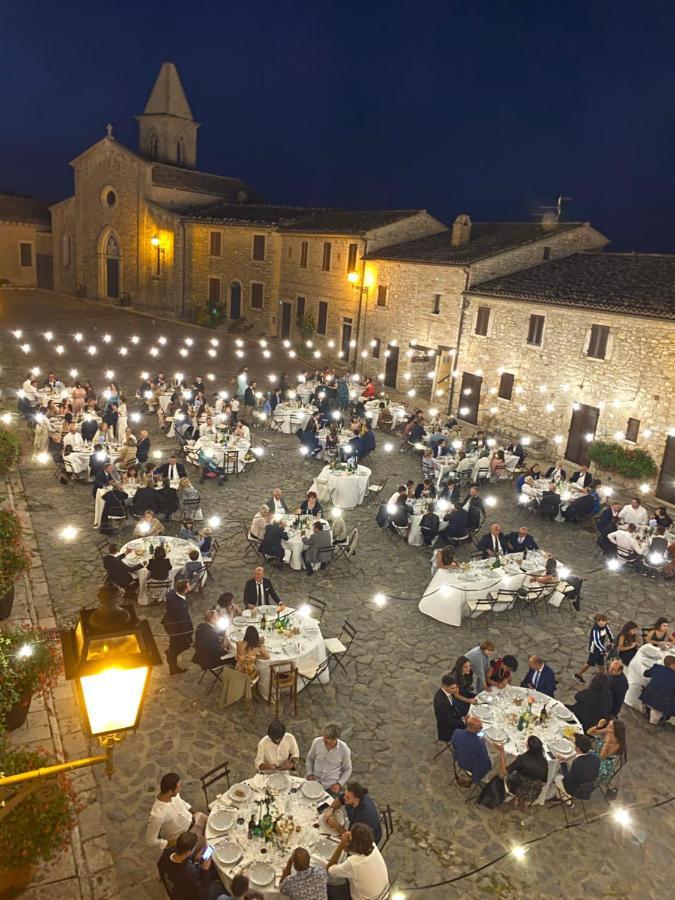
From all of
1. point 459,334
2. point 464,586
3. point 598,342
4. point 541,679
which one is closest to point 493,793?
point 541,679

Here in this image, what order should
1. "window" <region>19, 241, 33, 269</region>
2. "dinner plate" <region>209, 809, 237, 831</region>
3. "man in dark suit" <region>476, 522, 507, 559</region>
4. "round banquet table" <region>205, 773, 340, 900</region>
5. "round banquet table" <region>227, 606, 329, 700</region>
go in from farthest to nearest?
"window" <region>19, 241, 33, 269</region>
"man in dark suit" <region>476, 522, 507, 559</region>
"round banquet table" <region>227, 606, 329, 700</region>
"dinner plate" <region>209, 809, 237, 831</region>
"round banquet table" <region>205, 773, 340, 900</region>

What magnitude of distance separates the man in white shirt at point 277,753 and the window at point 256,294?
33351mm

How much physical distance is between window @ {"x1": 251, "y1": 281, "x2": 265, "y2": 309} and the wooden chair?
31561mm

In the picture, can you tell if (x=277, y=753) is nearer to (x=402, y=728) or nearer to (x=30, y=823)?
(x=402, y=728)

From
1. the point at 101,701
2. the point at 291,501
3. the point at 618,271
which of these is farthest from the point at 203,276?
the point at 101,701

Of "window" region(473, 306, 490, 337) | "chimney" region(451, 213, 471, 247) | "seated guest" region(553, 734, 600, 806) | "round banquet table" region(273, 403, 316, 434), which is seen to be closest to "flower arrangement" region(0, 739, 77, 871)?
"seated guest" region(553, 734, 600, 806)

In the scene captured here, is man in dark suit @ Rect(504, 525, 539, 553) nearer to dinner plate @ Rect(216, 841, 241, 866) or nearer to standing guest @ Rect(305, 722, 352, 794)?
standing guest @ Rect(305, 722, 352, 794)

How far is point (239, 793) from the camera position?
6605 millimetres

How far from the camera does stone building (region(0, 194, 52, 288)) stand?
45.3 m

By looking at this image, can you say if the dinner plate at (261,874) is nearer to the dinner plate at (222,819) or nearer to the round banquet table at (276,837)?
the round banquet table at (276,837)

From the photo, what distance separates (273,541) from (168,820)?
657 cm

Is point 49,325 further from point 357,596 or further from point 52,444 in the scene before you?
point 357,596

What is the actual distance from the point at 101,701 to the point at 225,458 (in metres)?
14.0

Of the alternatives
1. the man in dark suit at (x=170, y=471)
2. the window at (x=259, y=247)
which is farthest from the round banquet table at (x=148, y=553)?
the window at (x=259, y=247)
